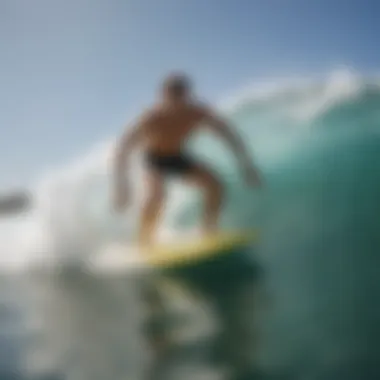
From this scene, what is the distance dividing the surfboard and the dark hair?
30 cm

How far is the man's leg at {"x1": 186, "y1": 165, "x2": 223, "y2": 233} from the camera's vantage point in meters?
1.40

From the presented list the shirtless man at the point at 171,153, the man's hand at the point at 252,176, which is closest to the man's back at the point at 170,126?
the shirtless man at the point at 171,153

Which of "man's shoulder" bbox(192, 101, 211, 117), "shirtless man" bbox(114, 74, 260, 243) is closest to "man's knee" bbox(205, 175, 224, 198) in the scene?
"shirtless man" bbox(114, 74, 260, 243)

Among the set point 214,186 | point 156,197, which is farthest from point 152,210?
point 214,186

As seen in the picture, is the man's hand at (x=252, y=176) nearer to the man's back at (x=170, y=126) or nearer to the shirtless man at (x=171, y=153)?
the shirtless man at (x=171, y=153)

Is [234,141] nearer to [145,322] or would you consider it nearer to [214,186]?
[214,186]

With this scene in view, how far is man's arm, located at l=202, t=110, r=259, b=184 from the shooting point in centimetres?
142

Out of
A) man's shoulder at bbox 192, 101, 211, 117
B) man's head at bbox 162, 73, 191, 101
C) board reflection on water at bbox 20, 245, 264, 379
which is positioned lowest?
board reflection on water at bbox 20, 245, 264, 379

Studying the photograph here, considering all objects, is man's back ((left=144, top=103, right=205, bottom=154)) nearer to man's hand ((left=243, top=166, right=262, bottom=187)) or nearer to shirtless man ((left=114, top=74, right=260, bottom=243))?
shirtless man ((left=114, top=74, right=260, bottom=243))

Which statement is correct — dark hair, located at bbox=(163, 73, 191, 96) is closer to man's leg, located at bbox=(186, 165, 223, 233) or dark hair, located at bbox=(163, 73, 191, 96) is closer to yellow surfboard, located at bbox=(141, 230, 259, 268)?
man's leg, located at bbox=(186, 165, 223, 233)

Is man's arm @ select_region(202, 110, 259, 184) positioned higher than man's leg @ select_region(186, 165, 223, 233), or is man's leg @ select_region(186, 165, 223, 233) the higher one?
man's arm @ select_region(202, 110, 259, 184)

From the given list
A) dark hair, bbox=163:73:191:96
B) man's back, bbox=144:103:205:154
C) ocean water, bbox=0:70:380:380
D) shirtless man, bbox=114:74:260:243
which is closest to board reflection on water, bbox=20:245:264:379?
ocean water, bbox=0:70:380:380

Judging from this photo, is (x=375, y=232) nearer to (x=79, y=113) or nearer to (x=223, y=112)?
(x=223, y=112)

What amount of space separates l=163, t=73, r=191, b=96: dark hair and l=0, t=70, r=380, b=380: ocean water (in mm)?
102
